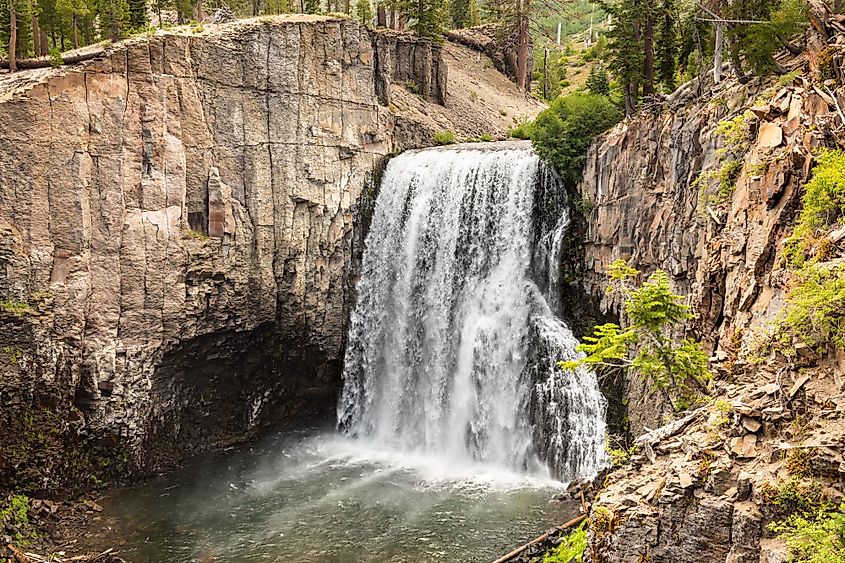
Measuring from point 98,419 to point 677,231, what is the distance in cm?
1985

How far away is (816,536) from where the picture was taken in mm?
7809

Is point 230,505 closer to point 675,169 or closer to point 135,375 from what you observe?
point 135,375

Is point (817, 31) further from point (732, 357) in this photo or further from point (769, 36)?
point (732, 357)

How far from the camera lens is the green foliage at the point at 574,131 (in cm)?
2508

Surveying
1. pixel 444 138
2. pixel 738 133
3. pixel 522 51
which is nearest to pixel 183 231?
pixel 444 138

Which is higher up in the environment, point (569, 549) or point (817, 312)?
point (817, 312)

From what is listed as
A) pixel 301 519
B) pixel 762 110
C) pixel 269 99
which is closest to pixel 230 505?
→ pixel 301 519

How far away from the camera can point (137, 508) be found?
23.0m

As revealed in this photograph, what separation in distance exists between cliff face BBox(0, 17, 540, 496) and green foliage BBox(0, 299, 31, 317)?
0.09 m

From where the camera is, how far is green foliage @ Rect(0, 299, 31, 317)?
72.9ft

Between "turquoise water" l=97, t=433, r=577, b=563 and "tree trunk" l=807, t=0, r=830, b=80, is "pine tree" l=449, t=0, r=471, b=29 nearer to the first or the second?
"turquoise water" l=97, t=433, r=577, b=563

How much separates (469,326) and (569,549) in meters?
11.8

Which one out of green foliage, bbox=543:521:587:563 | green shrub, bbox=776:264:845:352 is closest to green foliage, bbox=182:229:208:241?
green foliage, bbox=543:521:587:563

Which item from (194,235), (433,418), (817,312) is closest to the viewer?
(817,312)
